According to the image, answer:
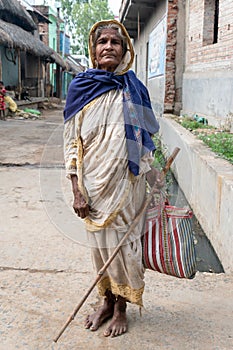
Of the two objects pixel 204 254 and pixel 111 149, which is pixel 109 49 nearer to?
pixel 111 149

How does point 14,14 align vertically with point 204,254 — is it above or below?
above

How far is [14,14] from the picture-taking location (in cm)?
1892

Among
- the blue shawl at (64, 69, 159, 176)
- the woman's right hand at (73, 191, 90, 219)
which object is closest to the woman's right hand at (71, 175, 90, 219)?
the woman's right hand at (73, 191, 90, 219)

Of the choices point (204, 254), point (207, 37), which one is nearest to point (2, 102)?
point (207, 37)

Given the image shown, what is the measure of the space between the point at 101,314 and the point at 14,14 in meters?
18.8

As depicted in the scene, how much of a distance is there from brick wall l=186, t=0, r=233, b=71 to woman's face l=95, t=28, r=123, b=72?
193 inches

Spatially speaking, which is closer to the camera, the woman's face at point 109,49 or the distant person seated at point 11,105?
the woman's face at point 109,49

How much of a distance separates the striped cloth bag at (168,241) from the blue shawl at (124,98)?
30 centimetres

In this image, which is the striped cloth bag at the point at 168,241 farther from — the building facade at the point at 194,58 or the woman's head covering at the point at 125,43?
the building facade at the point at 194,58

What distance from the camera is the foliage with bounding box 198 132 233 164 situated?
4629 mm

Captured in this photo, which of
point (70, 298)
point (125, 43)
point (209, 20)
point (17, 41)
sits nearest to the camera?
point (125, 43)

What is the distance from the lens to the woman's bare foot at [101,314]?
7.77 feet

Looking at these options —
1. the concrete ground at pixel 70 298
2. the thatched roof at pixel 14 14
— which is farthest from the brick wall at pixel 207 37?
the thatched roof at pixel 14 14

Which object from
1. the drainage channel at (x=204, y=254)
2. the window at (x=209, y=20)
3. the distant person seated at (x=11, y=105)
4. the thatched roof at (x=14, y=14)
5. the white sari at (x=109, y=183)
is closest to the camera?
the white sari at (x=109, y=183)
